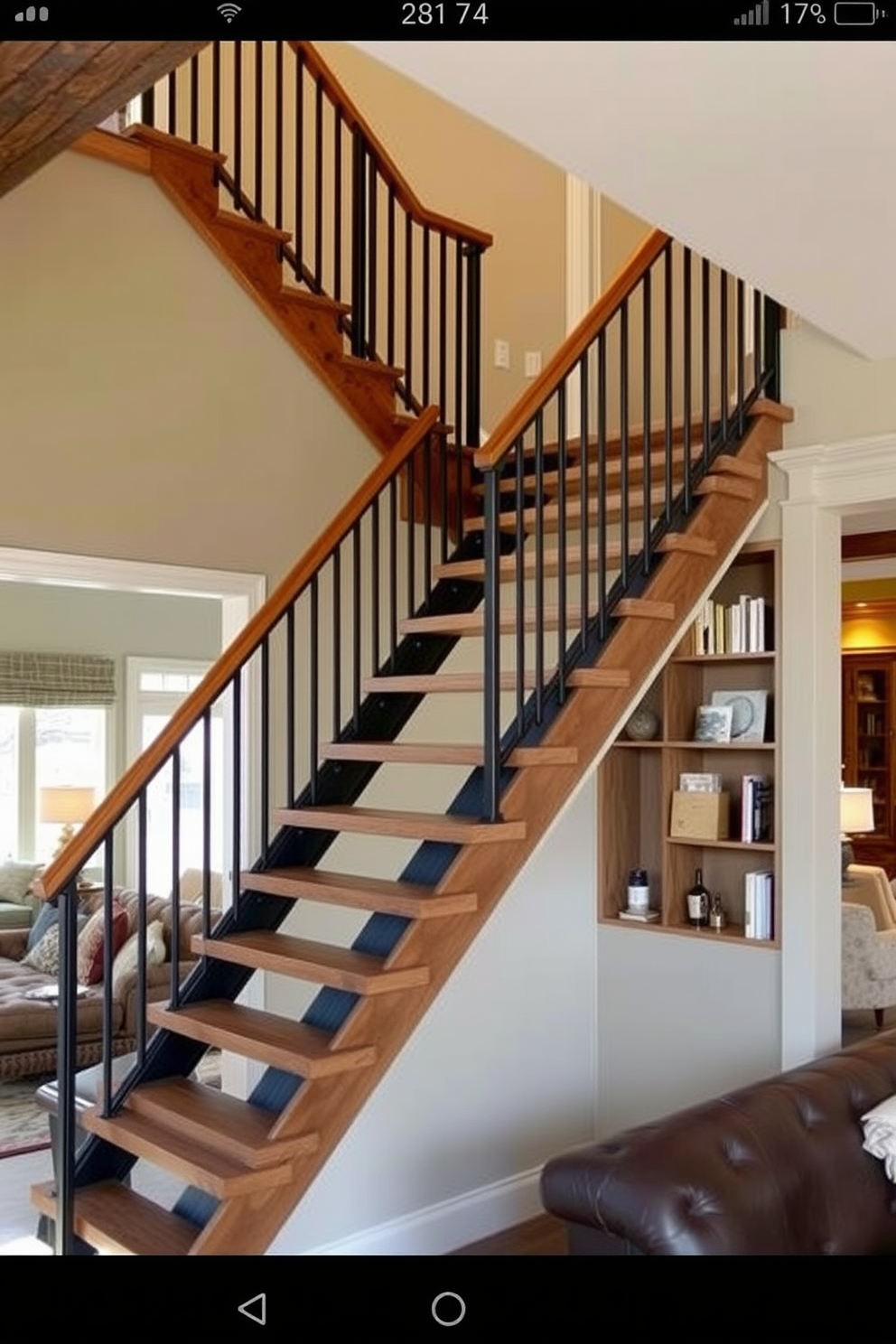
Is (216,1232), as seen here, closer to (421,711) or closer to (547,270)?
(421,711)

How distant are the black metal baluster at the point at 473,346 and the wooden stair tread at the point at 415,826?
188cm

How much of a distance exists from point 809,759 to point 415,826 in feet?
4.98

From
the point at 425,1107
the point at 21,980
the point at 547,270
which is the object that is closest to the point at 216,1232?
the point at 425,1107

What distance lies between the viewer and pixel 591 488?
4059 millimetres

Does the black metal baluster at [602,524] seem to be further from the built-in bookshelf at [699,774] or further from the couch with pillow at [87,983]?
the couch with pillow at [87,983]

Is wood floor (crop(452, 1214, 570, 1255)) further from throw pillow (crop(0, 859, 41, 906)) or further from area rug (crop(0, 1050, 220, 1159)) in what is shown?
throw pillow (crop(0, 859, 41, 906))

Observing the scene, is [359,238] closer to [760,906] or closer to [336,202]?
[336,202]

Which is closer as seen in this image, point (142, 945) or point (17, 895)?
point (142, 945)

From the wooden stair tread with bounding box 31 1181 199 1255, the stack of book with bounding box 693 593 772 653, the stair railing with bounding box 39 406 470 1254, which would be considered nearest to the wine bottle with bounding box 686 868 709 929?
the stack of book with bounding box 693 593 772 653

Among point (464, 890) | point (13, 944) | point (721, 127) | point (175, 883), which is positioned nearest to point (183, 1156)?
point (175, 883)

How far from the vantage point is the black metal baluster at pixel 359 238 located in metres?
4.21

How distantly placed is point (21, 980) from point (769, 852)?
4267 millimetres

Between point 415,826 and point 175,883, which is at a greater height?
point 415,826
